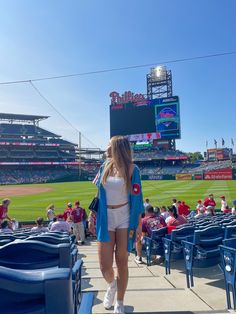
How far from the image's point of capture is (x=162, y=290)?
412cm

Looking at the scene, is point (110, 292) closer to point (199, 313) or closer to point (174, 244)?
point (199, 313)

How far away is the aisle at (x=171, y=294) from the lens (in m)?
3.38

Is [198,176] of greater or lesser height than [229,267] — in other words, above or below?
below

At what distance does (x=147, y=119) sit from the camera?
69.1 meters

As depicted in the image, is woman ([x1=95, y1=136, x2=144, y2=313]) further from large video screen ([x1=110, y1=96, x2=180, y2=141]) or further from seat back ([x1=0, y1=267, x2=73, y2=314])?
large video screen ([x1=110, y1=96, x2=180, y2=141])

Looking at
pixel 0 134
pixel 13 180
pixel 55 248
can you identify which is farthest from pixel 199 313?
pixel 0 134

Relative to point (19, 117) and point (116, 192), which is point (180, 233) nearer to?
point (116, 192)

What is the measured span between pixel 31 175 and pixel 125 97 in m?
30.3

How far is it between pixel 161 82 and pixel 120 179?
82.1 m

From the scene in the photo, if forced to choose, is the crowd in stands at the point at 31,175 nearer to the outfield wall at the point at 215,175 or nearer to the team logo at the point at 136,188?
the outfield wall at the point at 215,175

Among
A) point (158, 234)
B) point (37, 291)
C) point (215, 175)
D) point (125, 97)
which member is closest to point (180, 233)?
point (158, 234)

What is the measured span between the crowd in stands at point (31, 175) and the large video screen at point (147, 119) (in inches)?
732

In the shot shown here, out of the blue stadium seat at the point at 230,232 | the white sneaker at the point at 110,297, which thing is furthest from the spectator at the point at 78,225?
the white sneaker at the point at 110,297

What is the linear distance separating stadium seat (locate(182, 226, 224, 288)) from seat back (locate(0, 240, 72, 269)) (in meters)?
2.74
